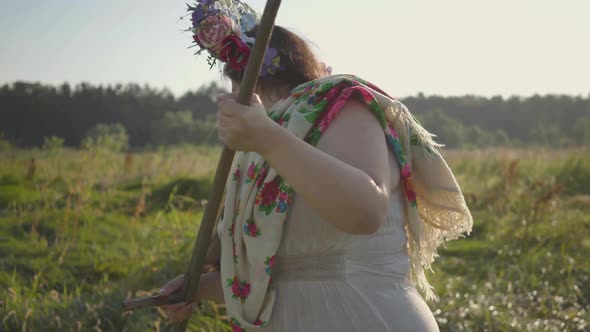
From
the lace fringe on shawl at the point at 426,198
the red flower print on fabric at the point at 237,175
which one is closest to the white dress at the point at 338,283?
the lace fringe on shawl at the point at 426,198

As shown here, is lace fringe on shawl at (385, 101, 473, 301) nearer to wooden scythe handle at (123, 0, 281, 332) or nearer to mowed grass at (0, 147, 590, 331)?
wooden scythe handle at (123, 0, 281, 332)

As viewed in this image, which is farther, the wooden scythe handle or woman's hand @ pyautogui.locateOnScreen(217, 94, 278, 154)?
the wooden scythe handle

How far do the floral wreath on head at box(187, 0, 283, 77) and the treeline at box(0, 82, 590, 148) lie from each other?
754 cm

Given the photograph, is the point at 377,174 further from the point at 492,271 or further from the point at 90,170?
the point at 90,170

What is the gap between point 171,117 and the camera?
3359 cm

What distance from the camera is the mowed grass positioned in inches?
139

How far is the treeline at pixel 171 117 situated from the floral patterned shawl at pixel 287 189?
7.73 meters

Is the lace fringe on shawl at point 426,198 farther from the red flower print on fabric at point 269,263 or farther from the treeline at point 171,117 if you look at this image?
the treeline at point 171,117

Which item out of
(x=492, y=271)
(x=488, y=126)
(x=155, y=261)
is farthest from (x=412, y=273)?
(x=488, y=126)

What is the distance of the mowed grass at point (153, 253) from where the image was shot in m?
3.53

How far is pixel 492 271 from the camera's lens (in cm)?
506

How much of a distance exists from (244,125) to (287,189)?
0.82 ft

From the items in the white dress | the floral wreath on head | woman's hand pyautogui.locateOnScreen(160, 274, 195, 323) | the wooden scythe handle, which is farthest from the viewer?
woman's hand pyautogui.locateOnScreen(160, 274, 195, 323)

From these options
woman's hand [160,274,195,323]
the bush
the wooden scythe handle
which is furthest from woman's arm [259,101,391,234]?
the bush
